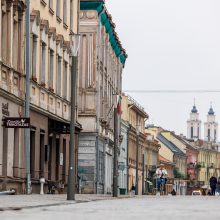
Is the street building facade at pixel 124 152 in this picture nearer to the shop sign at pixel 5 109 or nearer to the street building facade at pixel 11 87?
the street building facade at pixel 11 87

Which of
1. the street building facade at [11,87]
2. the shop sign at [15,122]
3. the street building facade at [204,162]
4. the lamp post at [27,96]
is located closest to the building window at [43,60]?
the lamp post at [27,96]

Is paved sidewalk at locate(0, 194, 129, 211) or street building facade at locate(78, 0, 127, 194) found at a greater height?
street building facade at locate(78, 0, 127, 194)

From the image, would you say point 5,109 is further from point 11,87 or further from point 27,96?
point 27,96

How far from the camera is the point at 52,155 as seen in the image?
141 ft

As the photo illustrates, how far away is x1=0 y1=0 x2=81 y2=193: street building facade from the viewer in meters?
33.8

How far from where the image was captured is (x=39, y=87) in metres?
39.3

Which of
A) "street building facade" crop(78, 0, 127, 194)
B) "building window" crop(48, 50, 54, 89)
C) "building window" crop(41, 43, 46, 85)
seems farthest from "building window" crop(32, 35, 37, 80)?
"street building facade" crop(78, 0, 127, 194)

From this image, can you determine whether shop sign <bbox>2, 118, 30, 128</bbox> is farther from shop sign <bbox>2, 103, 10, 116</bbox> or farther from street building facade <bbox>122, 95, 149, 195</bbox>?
street building facade <bbox>122, 95, 149, 195</bbox>

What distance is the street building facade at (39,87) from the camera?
33.8 m

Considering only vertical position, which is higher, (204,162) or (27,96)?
(27,96)

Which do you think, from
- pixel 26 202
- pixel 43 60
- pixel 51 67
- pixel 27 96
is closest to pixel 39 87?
pixel 43 60

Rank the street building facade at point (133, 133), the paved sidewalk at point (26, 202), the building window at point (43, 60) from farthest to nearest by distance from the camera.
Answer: the street building facade at point (133, 133), the building window at point (43, 60), the paved sidewalk at point (26, 202)

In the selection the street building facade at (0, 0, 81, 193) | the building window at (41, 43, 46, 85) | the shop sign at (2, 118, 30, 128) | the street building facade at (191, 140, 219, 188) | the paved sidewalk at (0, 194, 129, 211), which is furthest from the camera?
the street building facade at (191, 140, 219, 188)

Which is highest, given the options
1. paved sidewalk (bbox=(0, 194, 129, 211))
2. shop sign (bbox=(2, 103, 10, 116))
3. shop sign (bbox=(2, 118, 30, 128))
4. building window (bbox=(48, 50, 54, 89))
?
building window (bbox=(48, 50, 54, 89))
